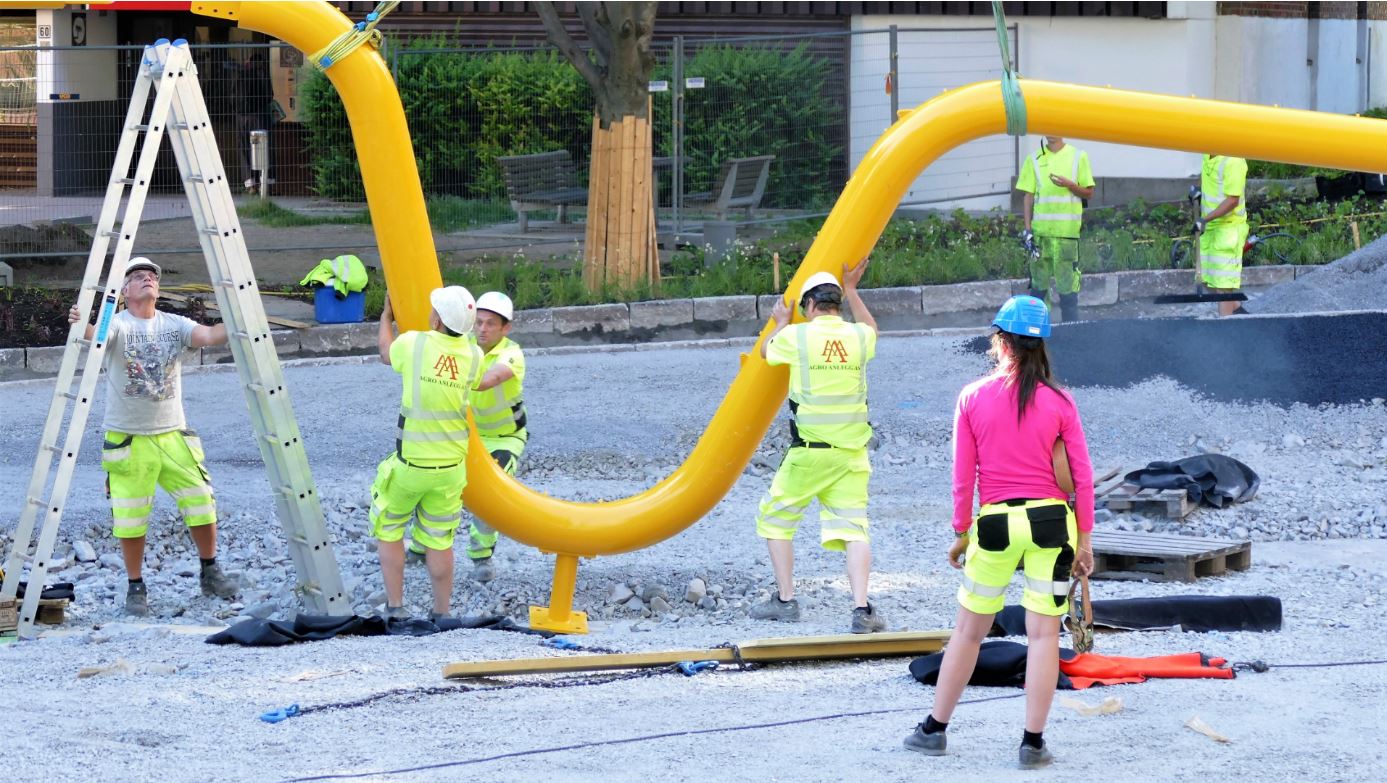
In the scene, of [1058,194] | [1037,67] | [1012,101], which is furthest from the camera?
[1037,67]

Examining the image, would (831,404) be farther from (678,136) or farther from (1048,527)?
(678,136)

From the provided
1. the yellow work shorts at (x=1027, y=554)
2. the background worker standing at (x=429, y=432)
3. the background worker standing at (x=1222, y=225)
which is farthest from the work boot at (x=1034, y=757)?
the background worker standing at (x=1222, y=225)

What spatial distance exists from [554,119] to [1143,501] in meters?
10.2

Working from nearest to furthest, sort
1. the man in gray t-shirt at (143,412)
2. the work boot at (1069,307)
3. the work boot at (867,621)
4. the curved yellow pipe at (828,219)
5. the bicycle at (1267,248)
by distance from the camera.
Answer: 1. the curved yellow pipe at (828,219)
2. the work boot at (867,621)
3. the man in gray t-shirt at (143,412)
4. the work boot at (1069,307)
5. the bicycle at (1267,248)

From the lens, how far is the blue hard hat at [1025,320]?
18.2 feet

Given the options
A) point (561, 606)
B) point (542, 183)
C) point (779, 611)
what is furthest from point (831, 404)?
point (542, 183)

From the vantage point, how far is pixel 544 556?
9.69 m

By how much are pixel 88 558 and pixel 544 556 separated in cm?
260

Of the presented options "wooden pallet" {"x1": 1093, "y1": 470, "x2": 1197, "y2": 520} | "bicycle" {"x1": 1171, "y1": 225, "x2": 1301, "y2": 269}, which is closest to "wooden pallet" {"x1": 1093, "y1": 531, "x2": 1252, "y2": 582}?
"wooden pallet" {"x1": 1093, "y1": 470, "x2": 1197, "y2": 520}

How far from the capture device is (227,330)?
26.0ft

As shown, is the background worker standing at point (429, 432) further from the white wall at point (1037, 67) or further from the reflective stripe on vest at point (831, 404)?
the white wall at point (1037, 67)

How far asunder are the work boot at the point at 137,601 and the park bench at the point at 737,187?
35.0 feet

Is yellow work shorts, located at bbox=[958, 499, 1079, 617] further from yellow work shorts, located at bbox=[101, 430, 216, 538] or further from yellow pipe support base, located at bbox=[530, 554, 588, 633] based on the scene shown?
yellow work shorts, located at bbox=[101, 430, 216, 538]

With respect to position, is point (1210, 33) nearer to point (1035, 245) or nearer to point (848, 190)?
point (1035, 245)
